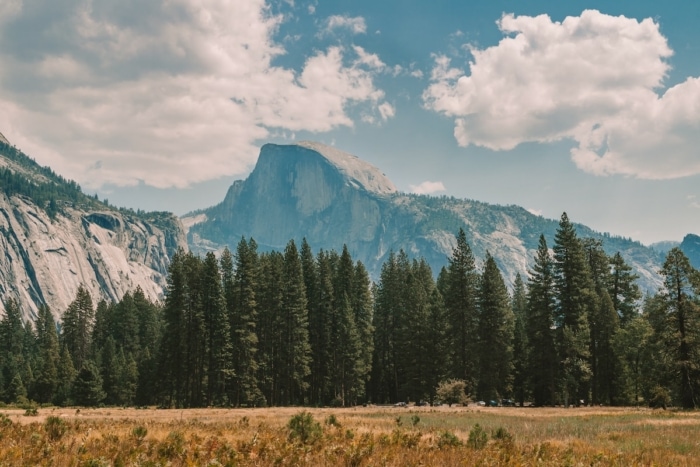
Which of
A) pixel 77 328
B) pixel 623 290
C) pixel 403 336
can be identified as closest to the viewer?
pixel 623 290

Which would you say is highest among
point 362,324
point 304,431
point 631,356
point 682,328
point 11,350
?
point 362,324

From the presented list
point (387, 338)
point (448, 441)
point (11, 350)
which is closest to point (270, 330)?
point (387, 338)

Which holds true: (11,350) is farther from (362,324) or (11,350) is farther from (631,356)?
(631,356)

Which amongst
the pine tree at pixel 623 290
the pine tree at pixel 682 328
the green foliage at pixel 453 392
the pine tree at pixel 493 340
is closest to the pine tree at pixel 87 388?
the green foliage at pixel 453 392

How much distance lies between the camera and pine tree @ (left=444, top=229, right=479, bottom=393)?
52.0 m

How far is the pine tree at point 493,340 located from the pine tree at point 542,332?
2.60 metres

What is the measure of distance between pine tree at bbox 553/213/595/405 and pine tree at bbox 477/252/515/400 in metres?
5.64

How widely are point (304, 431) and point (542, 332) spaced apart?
37.5m

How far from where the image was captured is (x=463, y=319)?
5238cm

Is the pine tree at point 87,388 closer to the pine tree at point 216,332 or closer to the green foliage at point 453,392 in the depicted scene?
the pine tree at point 216,332

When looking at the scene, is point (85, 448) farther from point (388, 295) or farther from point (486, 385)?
point (388, 295)

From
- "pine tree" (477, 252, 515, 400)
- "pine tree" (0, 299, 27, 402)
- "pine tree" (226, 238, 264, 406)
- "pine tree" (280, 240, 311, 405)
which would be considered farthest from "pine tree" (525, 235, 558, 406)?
"pine tree" (0, 299, 27, 402)

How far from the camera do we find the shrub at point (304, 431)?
14.5 m

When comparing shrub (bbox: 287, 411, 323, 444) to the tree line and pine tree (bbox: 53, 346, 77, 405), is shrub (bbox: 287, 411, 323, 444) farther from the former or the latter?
pine tree (bbox: 53, 346, 77, 405)
